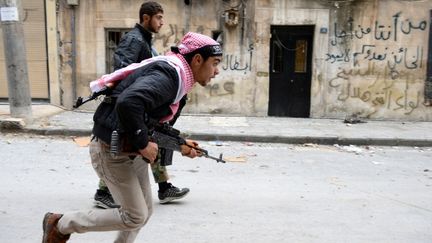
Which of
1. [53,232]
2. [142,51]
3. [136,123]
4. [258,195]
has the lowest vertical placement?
[258,195]

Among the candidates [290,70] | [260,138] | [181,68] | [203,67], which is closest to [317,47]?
[290,70]

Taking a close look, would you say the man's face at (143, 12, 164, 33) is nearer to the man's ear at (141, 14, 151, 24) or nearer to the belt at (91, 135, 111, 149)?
the man's ear at (141, 14, 151, 24)

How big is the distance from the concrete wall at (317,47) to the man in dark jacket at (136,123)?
8.07m

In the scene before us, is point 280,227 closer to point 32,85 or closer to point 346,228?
point 346,228

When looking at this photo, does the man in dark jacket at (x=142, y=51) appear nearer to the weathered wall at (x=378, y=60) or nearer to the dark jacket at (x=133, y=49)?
the dark jacket at (x=133, y=49)

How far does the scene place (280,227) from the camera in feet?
14.1

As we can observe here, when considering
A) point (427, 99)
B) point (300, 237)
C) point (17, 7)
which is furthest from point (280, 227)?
point (427, 99)

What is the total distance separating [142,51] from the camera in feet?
14.6

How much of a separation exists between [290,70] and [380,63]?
2.00m

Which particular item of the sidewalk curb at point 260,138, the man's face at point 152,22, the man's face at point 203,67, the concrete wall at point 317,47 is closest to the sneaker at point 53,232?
the man's face at point 203,67

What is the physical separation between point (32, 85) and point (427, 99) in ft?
29.7

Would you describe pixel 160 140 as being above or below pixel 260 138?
above

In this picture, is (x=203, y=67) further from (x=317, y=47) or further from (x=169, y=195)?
(x=317, y=47)

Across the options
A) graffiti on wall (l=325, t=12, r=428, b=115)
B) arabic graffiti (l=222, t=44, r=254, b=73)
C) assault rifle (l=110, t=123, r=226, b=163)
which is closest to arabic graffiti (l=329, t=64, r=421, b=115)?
graffiti on wall (l=325, t=12, r=428, b=115)
